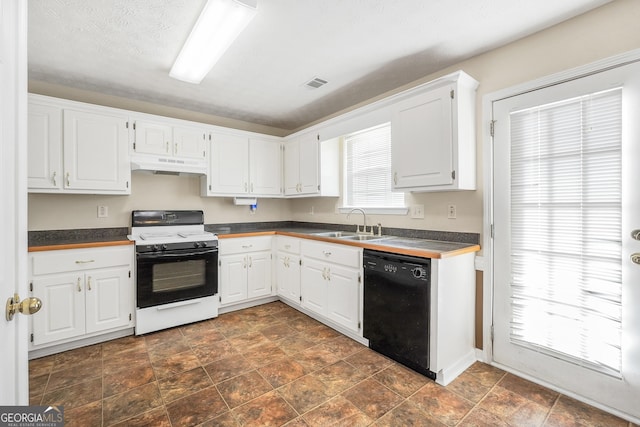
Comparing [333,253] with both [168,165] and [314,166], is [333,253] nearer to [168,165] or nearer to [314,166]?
[314,166]

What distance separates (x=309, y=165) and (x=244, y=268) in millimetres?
1497

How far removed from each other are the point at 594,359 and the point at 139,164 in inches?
157

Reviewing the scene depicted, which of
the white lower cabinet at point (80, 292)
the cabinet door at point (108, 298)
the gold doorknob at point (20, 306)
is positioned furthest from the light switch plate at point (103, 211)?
the gold doorknob at point (20, 306)

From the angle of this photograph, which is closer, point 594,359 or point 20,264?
→ point 20,264

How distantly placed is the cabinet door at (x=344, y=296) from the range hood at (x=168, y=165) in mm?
1935

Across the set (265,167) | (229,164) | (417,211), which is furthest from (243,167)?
(417,211)

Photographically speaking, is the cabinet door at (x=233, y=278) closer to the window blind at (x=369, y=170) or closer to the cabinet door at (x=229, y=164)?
the cabinet door at (x=229, y=164)

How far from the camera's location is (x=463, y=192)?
2502mm

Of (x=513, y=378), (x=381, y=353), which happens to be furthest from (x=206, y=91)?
(x=513, y=378)

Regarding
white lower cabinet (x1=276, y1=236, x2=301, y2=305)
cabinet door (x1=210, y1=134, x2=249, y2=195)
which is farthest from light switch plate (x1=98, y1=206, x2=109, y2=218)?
white lower cabinet (x1=276, y1=236, x2=301, y2=305)

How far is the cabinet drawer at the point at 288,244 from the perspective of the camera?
339 centimetres

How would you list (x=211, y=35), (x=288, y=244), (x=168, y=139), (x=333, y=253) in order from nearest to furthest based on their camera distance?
(x=211, y=35) < (x=333, y=253) < (x=168, y=139) < (x=288, y=244)

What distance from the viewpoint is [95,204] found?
10.4 feet

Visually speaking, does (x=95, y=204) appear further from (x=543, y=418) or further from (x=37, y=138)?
(x=543, y=418)
